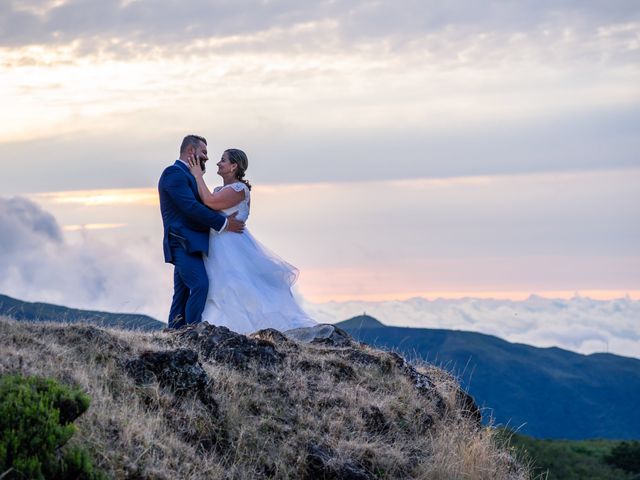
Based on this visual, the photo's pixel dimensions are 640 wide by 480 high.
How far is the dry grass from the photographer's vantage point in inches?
447

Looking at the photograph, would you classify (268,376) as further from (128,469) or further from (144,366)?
(128,469)

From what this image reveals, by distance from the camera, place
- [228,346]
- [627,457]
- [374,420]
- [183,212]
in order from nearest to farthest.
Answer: [374,420] < [228,346] < [183,212] < [627,457]

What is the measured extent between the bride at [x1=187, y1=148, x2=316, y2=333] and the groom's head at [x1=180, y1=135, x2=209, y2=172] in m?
0.10

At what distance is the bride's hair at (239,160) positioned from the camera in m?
17.5

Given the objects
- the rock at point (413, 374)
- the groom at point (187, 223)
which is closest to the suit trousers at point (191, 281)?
the groom at point (187, 223)

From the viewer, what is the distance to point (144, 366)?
42.2 ft

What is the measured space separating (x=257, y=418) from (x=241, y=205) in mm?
5405

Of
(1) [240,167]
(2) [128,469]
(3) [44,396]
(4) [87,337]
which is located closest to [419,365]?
(1) [240,167]

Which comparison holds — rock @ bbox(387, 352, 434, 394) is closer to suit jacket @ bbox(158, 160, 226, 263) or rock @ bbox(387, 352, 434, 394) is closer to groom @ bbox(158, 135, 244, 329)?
groom @ bbox(158, 135, 244, 329)

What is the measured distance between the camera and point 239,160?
17562 millimetres

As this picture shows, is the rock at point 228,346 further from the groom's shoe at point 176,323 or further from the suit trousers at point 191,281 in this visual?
the suit trousers at point 191,281

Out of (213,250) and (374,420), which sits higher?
(213,250)

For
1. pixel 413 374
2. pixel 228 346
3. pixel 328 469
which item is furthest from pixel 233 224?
pixel 328 469

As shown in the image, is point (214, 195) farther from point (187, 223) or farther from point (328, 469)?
point (328, 469)
